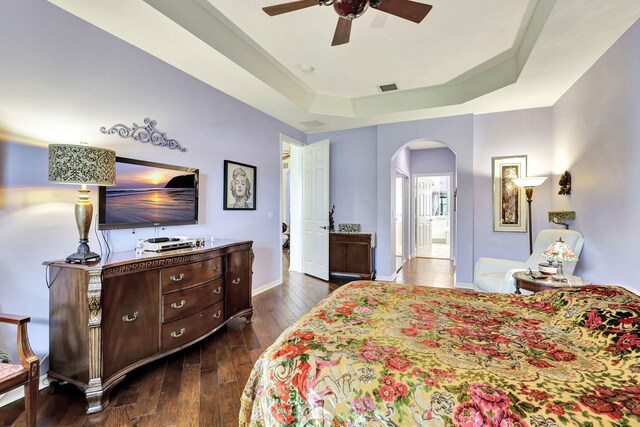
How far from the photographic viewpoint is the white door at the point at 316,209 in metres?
4.92

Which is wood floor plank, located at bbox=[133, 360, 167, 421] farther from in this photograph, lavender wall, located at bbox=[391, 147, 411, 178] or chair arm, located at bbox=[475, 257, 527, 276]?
lavender wall, located at bbox=[391, 147, 411, 178]

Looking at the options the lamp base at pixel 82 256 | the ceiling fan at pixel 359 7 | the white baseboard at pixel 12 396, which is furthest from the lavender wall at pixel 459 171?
the white baseboard at pixel 12 396

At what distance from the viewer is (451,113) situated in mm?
4262

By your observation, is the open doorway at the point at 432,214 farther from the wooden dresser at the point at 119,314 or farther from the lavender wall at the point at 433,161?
the wooden dresser at the point at 119,314

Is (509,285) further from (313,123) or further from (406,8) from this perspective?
(313,123)

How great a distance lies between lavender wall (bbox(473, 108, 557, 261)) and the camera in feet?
13.2

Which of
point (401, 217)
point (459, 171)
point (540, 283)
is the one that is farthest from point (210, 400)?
point (401, 217)

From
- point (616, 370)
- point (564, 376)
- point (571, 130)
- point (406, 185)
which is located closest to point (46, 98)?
point (564, 376)

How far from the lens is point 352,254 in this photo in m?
5.00

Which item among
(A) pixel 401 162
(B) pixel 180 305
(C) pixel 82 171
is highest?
(A) pixel 401 162

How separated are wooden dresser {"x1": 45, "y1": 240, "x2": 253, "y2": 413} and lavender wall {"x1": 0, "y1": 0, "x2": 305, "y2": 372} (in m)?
0.21

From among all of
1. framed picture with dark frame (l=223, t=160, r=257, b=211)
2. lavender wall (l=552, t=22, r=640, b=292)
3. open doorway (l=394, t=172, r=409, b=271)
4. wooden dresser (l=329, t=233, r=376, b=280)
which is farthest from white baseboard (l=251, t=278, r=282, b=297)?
lavender wall (l=552, t=22, r=640, b=292)

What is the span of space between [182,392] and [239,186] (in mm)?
2408

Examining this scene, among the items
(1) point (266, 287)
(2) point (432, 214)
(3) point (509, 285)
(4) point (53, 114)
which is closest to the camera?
(4) point (53, 114)
